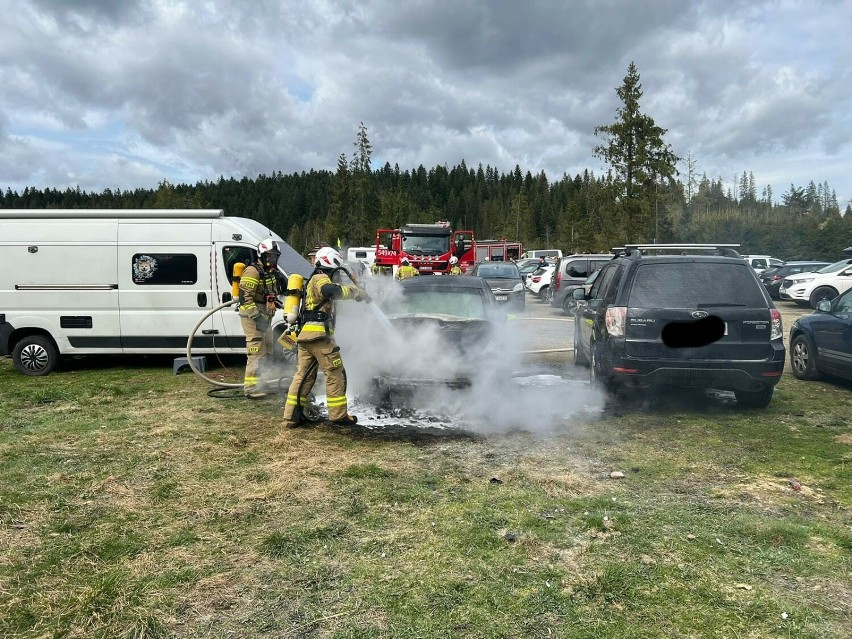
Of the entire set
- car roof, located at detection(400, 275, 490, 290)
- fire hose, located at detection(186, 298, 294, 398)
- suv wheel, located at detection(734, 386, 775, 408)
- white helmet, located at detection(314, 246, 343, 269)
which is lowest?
suv wheel, located at detection(734, 386, 775, 408)

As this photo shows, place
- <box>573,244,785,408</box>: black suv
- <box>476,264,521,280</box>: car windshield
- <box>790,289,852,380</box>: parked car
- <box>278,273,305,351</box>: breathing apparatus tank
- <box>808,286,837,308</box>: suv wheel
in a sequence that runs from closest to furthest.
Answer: <box>573,244,785,408</box>: black suv
<box>278,273,305,351</box>: breathing apparatus tank
<box>790,289,852,380</box>: parked car
<box>808,286,837,308</box>: suv wheel
<box>476,264,521,280</box>: car windshield

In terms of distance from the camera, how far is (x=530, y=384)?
8523 millimetres

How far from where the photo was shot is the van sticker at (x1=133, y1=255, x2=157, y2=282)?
31.8 feet

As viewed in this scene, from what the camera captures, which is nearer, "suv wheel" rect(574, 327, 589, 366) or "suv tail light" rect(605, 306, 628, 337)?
"suv tail light" rect(605, 306, 628, 337)

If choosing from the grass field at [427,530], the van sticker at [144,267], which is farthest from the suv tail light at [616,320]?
the van sticker at [144,267]

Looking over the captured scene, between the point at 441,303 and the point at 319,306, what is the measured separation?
1936 millimetres

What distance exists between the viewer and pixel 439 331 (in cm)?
715

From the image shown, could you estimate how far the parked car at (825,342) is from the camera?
7.81m

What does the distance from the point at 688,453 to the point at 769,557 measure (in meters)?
2.04

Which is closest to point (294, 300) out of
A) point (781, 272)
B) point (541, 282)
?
point (541, 282)

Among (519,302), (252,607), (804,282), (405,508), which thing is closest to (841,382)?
(405,508)

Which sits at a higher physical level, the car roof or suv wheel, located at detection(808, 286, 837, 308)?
the car roof

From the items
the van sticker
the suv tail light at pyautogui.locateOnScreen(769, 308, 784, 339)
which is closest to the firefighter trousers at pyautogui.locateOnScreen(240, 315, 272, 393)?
the van sticker

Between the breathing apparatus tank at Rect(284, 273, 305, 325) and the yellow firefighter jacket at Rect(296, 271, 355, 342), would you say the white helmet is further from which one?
the breathing apparatus tank at Rect(284, 273, 305, 325)
